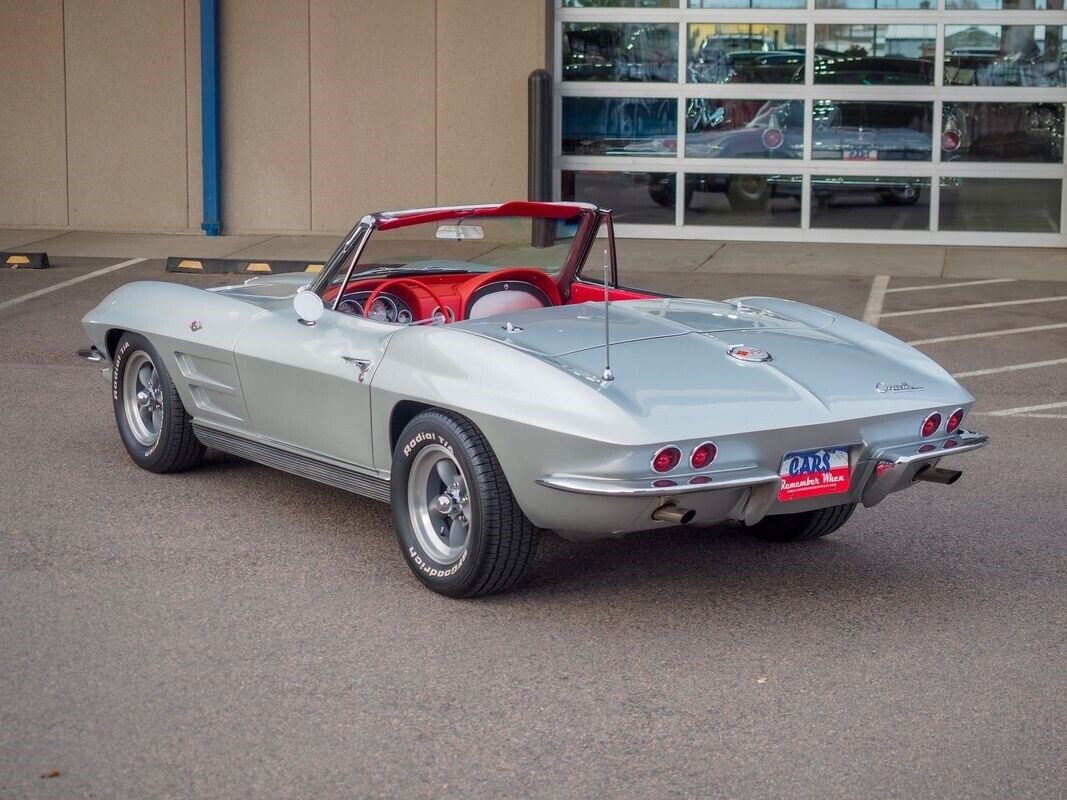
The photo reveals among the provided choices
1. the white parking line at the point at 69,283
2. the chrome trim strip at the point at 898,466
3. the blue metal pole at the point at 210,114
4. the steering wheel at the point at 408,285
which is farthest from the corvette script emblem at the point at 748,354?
the blue metal pole at the point at 210,114

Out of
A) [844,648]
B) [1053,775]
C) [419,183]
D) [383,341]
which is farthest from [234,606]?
[419,183]

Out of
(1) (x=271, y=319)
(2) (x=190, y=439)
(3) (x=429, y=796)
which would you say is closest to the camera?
(3) (x=429, y=796)

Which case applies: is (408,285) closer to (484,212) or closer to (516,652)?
(484,212)

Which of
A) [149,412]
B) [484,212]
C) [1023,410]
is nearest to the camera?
[484,212]

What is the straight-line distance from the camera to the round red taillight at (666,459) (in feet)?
14.2

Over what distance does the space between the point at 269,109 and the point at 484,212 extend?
11.2 meters

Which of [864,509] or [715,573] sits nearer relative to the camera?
[715,573]

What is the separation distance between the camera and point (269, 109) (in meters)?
16.4

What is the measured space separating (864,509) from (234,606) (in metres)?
2.63

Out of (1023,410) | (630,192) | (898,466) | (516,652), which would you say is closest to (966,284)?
(630,192)

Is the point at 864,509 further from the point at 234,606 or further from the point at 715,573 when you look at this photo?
the point at 234,606

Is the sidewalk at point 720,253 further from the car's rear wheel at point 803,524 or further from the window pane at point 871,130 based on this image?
the car's rear wheel at point 803,524

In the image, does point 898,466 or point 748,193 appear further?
point 748,193

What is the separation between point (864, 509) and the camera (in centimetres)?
605
